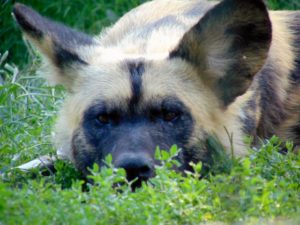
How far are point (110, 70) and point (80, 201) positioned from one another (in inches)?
50.5

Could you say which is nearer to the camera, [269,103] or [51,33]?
[51,33]

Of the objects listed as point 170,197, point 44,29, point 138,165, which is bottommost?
point 138,165

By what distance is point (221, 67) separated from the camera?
197 inches

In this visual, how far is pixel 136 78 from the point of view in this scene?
4805mm

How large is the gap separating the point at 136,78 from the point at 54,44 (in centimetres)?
64

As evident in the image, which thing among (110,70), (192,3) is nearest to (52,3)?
(192,3)

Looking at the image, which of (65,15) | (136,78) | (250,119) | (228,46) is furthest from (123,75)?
(65,15)

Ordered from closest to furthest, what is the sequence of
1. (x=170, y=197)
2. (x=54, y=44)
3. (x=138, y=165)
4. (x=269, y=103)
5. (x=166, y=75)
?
(x=170, y=197) → (x=138, y=165) → (x=166, y=75) → (x=54, y=44) → (x=269, y=103)

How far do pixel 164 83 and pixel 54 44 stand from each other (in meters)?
0.76

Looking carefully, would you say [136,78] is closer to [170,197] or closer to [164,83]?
[164,83]

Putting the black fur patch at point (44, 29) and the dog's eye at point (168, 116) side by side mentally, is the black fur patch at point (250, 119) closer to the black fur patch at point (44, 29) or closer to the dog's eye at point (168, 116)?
the dog's eye at point (168, 116)

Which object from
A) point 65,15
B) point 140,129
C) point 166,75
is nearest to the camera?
point 140,129

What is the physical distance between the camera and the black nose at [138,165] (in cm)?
434

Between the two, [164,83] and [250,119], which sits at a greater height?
[164,83]
